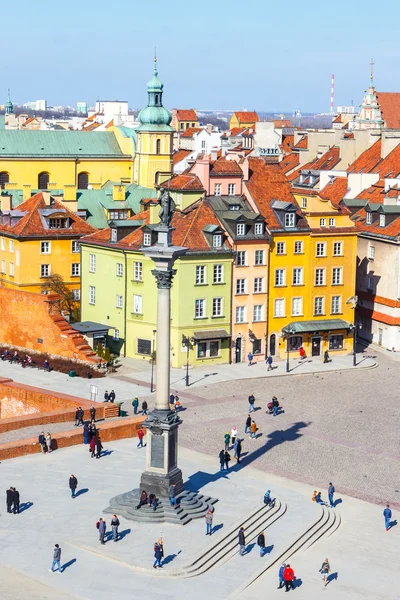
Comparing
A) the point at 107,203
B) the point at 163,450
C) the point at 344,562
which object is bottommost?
the point at 344,562

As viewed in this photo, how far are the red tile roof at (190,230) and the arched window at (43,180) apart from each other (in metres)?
35.0

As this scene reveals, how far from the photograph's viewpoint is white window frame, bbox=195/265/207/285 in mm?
69812

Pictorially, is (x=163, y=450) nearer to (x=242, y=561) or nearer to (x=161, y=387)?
(x=161, y=387)

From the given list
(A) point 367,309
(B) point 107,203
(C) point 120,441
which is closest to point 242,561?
(C) point 120,441

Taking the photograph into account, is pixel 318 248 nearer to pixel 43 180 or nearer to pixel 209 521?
pixel 209 521

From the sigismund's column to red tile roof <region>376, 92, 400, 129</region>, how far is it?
4570 inches

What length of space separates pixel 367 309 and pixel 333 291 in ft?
17.1

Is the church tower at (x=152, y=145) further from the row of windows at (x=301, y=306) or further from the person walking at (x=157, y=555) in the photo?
the person walking at (x=157, y=555)

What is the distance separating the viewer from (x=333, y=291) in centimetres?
7512

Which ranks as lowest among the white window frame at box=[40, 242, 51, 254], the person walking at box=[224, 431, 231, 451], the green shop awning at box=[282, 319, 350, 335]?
the person walking at box=[224, 431, 231, 451]

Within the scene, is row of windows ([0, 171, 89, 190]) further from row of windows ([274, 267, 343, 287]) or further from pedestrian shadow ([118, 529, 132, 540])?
pedestrian shadow ([118, 529, 132, 540])

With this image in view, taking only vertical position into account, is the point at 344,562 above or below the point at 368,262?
below

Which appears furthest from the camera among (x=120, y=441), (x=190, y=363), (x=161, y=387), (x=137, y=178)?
(x=137, y=178)

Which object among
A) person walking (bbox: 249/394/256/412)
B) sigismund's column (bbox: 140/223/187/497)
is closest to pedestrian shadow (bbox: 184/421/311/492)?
person walking (bbox: 249/394/256/412)
